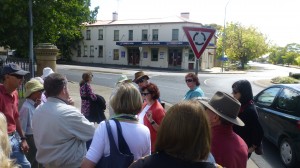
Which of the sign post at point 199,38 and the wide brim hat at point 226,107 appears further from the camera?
the sign post at point 199,38

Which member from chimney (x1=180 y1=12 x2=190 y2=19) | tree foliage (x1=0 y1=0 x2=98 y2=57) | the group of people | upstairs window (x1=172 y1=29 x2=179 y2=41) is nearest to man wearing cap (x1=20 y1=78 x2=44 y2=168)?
the group of people

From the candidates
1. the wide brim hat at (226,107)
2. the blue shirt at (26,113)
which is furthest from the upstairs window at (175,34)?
the wide brim hat at (226,107)

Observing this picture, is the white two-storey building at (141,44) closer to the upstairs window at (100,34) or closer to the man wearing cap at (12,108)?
the upstairs window at (100,34)

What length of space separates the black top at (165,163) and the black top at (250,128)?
2377 millimetres

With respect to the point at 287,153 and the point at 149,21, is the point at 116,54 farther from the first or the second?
the point at 287,153

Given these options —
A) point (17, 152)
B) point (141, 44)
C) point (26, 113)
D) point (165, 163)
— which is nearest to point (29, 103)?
point (26, 113)

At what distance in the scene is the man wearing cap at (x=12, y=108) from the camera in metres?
3.80

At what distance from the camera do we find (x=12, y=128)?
150 inches

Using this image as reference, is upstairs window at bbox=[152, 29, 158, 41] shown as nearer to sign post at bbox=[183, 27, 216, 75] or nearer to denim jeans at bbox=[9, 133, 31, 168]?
sign post at bbox=[183, 27, 216, 75]

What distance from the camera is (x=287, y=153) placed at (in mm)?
6070

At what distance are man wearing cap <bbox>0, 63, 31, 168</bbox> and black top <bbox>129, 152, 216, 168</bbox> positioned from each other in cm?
249

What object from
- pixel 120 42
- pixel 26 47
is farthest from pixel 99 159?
pixel 120 42

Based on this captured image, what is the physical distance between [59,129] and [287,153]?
4.82 meters

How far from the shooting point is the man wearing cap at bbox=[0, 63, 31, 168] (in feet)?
12.5
